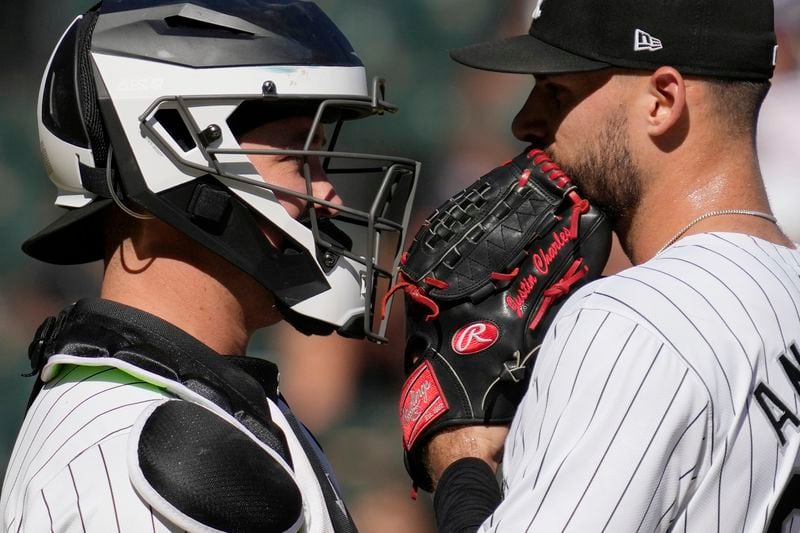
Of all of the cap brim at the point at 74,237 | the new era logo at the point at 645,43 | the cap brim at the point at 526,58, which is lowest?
the cap brim at the point at 74,237

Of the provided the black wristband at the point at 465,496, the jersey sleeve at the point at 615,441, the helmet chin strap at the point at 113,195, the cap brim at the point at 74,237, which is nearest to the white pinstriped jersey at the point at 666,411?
the jersey sleeve at the point at 615,441

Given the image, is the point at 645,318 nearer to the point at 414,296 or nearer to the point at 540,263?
the point at 540,263

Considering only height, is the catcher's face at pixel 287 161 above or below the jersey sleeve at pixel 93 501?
above

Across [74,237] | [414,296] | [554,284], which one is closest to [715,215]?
[554,284]

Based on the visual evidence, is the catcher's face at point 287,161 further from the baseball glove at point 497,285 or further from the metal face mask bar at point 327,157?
the baseball glove at point 497,285

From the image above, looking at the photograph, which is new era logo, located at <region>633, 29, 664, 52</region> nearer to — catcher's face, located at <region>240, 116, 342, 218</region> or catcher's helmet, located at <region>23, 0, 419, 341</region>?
catcher's helmet, located at <region>23, 0, 419, 341</region>

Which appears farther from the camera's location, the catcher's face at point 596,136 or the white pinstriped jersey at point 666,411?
the catcher's face at point 596,136

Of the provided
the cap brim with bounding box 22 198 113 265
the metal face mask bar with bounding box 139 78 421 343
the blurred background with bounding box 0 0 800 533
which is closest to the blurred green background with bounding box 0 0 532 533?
the blurred background with bounding box 0 0 800 533

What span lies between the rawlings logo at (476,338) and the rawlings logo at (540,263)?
0.06m

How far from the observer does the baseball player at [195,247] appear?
4.93 ft

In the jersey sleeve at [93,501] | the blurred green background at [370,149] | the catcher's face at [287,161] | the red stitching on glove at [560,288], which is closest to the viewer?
the jersey sleeve at [93,501]

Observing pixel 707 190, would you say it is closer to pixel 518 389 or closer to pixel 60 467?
pixel 518 389

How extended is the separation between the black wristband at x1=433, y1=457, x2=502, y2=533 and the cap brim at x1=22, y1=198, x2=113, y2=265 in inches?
32.5

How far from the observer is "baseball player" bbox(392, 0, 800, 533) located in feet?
4.99
